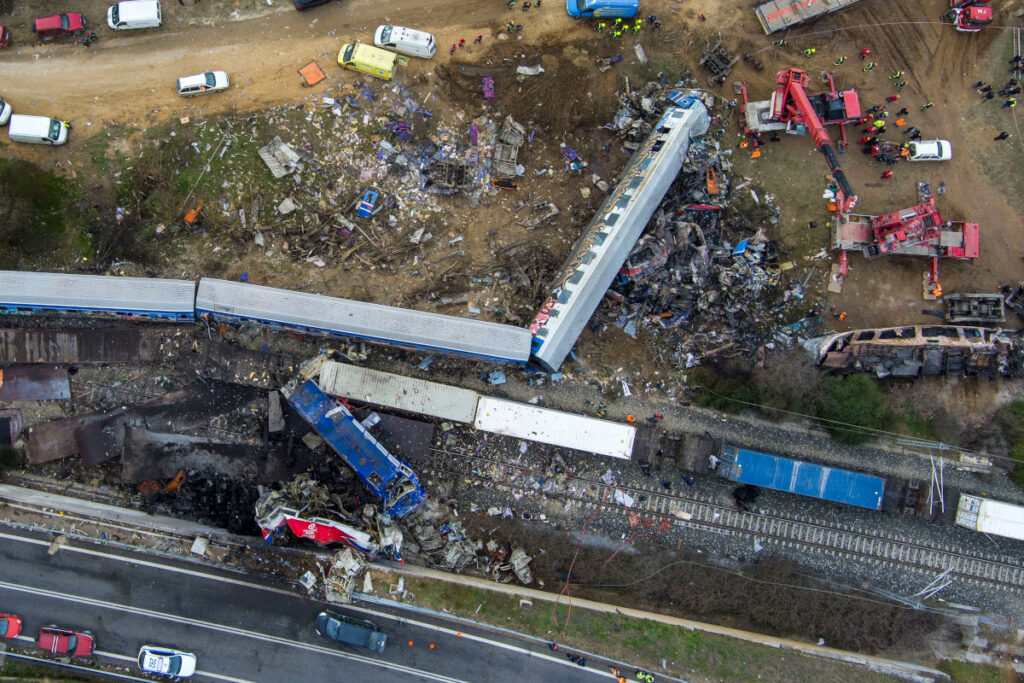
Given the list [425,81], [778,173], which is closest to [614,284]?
[778,173]

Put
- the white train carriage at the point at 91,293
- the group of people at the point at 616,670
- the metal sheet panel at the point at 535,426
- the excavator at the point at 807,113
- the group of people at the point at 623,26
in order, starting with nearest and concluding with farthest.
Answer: the white train carriage at the point at 91,293 < the group of people at the point at 616,670 < the metal sheet panel at the point at 535,426 < the excavator at the point at 807,113 < the group of people at the point at 623,26

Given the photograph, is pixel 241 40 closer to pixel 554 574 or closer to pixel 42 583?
pixel 42 583

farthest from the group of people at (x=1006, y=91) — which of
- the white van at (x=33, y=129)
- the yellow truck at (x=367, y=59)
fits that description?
the white van at (x=33, y=129)

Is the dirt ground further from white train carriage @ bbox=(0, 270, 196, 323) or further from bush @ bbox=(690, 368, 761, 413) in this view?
bush @ bbox=(690, 368, 761, 413)

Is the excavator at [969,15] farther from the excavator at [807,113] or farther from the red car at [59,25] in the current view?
the red car at [59,25]

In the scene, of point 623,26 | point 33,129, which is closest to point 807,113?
point 623,26

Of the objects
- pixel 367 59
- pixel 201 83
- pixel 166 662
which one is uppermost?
pixel 367 59

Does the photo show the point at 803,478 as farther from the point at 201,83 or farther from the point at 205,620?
the point at 201,83
